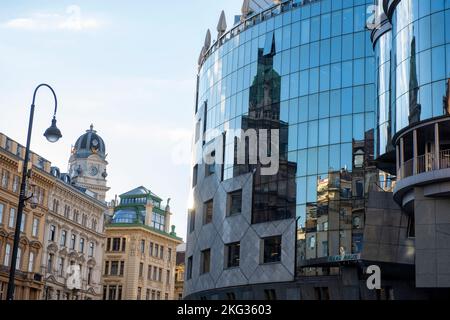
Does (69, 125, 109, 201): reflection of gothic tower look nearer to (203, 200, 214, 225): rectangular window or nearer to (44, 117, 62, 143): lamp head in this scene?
(203, 200, 214, 225): rectangular window

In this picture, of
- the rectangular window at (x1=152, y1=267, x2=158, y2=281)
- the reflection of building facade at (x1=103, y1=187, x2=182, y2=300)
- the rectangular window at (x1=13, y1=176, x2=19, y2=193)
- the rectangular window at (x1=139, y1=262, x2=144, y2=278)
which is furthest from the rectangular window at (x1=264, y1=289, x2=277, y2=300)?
the rectangular window at (x1=152, y1=267, x2=158, y2=281)

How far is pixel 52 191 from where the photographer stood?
294 ft

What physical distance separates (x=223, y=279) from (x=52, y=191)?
37.6m

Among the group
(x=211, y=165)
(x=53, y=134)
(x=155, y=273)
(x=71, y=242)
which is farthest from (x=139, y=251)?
(x=53, y=134)

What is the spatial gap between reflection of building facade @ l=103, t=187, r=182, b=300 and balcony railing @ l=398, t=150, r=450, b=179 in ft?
257

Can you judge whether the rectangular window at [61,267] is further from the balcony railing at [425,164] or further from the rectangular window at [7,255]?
the balcony railing at [425,164]

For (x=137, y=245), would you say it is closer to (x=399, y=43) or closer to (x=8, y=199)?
(x=8, y=199)

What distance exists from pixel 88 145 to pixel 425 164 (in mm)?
106708

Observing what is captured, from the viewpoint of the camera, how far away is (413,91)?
4253cm

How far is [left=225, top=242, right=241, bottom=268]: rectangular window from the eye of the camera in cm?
5816

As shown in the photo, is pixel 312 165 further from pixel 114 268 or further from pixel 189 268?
pixel 114 268

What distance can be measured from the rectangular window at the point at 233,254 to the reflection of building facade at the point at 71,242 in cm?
3417
